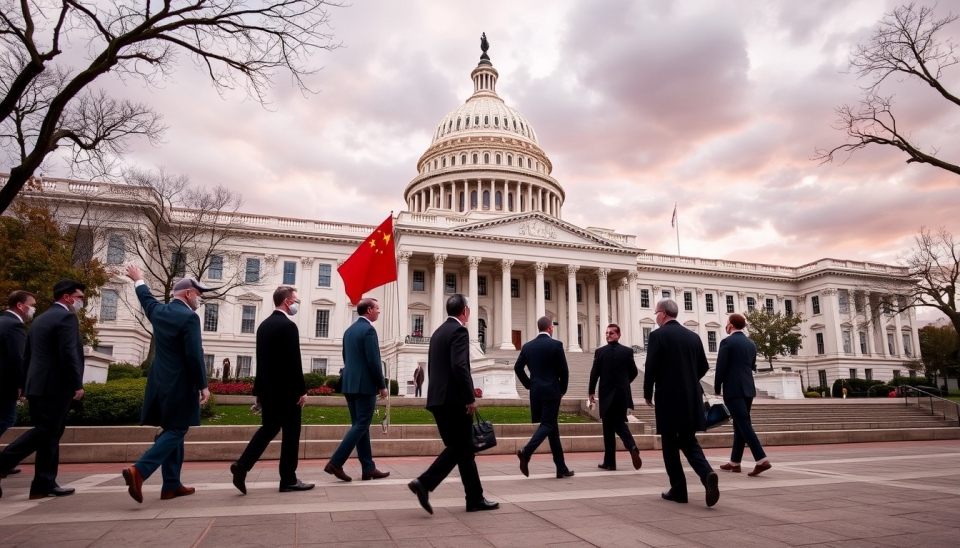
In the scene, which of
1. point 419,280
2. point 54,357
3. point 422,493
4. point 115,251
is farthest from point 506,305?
point 422,493

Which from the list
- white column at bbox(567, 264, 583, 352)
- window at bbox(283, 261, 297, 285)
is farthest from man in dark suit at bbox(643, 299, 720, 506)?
window at bbox(283, 261, 297, 285)

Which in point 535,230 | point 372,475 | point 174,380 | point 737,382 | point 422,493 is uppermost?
point 535,230

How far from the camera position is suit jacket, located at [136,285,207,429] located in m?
7.48

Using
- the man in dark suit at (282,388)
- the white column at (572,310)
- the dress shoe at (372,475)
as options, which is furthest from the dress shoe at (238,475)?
the white column at (572,310)

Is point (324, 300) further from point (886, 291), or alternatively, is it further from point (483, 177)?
point (886, 291)

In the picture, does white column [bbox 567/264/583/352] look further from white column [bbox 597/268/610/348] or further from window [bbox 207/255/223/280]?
window [bbox 207/255/223/280]

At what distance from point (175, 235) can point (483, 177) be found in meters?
38.2

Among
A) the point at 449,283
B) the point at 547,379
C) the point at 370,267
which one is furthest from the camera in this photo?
the point at 449,283

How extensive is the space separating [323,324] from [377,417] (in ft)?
126

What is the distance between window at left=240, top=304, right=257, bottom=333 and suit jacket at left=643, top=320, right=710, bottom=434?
5238 centimetres

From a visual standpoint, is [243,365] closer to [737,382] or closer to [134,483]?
[134,483]

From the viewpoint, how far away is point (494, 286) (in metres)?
60.3

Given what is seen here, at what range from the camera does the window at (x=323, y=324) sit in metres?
56.2

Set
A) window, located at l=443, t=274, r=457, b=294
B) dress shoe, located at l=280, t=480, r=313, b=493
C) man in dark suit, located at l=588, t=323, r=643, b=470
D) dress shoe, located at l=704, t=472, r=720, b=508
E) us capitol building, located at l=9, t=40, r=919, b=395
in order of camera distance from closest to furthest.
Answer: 1. dress shoe, located at l=704, t=472, r=720, b=508
2. dress shoe, located at l=280, t=480, r=313, b=493
3. man in dark suit, located at l=588, t=323, r=643, b=470
4. us capitol building, located at l=9, t=40, r=919, b=395
5. window, located at l=443, t=274, r=457, b=294
